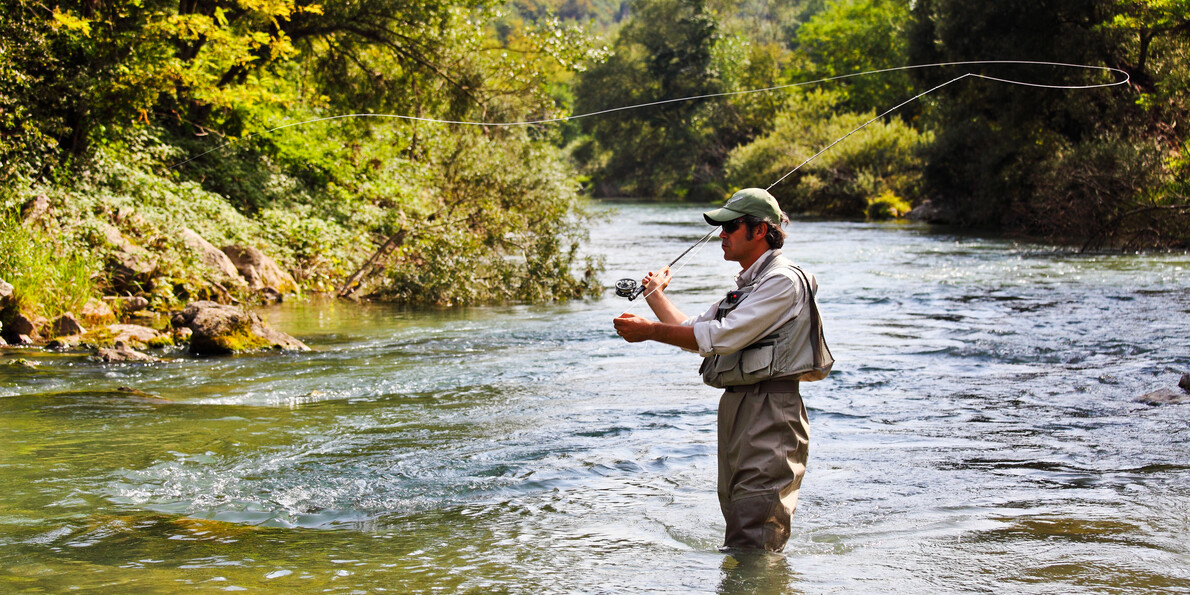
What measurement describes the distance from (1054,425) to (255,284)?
11078mm

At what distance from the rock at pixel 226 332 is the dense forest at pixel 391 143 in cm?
155

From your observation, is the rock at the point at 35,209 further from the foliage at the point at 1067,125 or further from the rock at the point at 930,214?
the rock at the point at 930,214

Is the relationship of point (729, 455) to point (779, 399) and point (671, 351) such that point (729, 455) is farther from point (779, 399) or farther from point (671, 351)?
point (671, 351)

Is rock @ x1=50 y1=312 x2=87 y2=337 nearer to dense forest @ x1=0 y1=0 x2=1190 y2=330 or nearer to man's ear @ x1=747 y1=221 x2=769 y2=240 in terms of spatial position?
dense forest @ x1=0 y1=0 x2=1190 y2=330

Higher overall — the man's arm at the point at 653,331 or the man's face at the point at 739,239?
the man's face at the point at 739,239

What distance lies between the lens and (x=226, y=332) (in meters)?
10.5

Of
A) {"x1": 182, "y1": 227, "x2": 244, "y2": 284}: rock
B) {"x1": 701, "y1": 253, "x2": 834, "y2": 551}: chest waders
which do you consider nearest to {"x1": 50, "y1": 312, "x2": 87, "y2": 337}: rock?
{"x1": 182, "y1": 227, "x2": 244, "y2": 284}: rock

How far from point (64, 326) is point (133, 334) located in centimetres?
73

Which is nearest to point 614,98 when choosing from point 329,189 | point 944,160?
point 944,160

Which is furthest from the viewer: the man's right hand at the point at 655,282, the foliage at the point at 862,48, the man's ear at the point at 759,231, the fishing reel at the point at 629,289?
the foliage at the point at 862,48

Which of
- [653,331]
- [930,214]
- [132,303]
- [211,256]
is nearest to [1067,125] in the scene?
[930,214]

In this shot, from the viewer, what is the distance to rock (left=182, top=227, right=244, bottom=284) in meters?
13.8

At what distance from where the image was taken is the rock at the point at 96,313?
1138 centimetres

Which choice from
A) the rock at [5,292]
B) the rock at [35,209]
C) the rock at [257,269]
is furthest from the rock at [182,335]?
the rock at [257,269]
